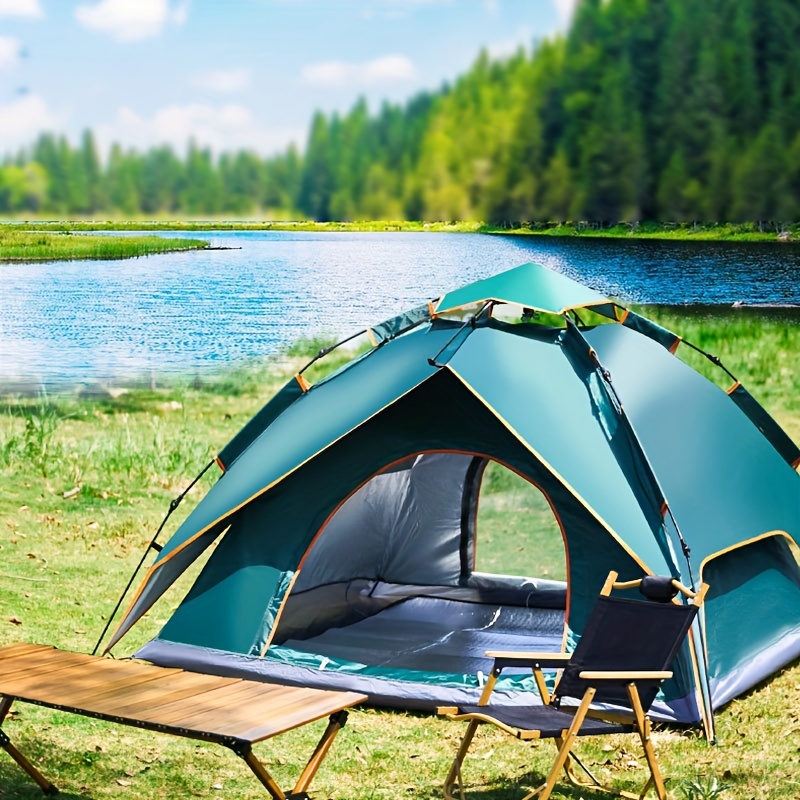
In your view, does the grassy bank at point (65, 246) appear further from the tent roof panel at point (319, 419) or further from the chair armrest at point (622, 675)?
the chair armrest at point (622, 675)

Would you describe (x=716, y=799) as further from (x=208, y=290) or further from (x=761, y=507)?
(x=208, y=290)

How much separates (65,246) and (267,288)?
246 cm

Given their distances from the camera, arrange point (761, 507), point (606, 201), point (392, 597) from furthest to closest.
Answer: point (606, 201), point (392, 597), point (761, 507)

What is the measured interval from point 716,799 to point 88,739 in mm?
2191

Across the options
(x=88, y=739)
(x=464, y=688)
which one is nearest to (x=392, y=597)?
(x=464, y=688)

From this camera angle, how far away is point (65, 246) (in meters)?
14.8

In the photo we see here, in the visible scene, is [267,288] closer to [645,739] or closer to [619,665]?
[619,665]

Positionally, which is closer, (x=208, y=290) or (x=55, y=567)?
(x=55, y=567)

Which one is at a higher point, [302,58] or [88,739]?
[302,58]

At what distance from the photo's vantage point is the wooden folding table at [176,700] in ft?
10.2

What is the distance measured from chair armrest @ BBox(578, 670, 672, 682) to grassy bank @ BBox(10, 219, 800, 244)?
464 inches

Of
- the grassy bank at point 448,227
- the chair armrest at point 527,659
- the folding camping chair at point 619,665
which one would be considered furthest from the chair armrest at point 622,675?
the grassy bank at point 448,227

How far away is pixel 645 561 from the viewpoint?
186 inches

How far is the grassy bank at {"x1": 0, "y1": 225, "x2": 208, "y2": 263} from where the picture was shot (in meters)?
14.7
